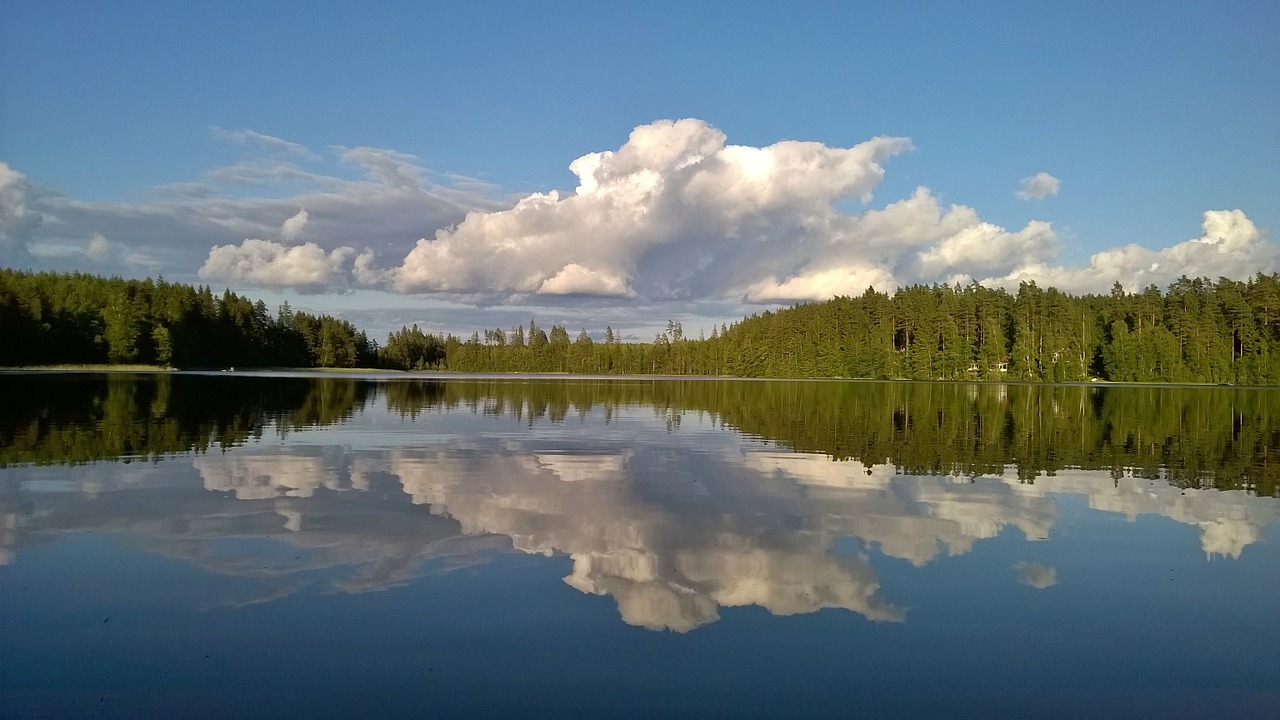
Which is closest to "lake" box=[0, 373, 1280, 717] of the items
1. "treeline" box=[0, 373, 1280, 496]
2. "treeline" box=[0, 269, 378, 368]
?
"treeline" box=[0, 373, 1280, 496]

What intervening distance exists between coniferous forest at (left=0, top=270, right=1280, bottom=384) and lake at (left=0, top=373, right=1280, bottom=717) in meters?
118

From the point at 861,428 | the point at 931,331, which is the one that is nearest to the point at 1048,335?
the point at 931,331

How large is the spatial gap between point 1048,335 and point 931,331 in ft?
58.4

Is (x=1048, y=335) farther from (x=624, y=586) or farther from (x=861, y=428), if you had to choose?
(x=624, y=586)

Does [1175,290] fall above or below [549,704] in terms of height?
above

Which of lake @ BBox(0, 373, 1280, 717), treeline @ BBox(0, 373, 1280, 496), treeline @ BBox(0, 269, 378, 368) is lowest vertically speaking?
lake @ BBox(0, 373, 1280, 717)

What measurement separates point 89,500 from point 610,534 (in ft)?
33.4

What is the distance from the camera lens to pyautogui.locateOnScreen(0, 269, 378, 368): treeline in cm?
11706

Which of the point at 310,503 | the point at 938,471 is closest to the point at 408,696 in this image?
the point at 310,503

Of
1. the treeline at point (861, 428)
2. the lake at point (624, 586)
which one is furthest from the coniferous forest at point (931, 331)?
the lake at point (624, 586)

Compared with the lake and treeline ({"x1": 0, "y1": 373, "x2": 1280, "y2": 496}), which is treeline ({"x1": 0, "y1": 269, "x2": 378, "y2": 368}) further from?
the lake

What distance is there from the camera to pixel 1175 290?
464 feet

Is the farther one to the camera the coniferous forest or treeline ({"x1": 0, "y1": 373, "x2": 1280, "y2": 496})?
the coniferous forest

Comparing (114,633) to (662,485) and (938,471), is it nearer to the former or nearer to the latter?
(662,485)
